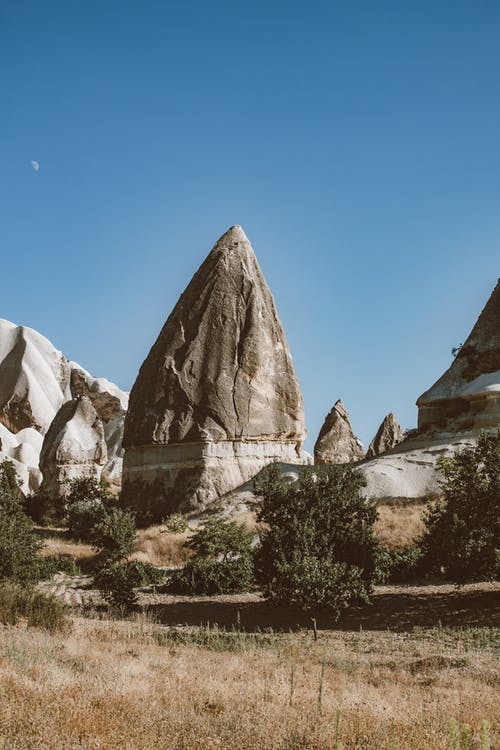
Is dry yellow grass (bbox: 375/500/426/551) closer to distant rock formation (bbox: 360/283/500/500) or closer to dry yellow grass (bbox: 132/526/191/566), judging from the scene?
distant rock formation (bbox: 360/283/500/500)

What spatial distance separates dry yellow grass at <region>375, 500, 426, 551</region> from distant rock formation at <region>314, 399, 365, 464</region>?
64.2ft

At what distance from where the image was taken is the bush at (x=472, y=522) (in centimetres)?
1141

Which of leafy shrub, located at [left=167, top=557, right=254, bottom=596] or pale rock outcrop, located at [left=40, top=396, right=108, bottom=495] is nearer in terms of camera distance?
leafy shrub, located at [left=167, top=557, right=254, bottom=596]

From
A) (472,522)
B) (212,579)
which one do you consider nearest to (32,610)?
(212,579)

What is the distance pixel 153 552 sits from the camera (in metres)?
19.9

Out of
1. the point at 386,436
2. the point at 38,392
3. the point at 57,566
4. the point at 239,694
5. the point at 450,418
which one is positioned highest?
the point at 38,392

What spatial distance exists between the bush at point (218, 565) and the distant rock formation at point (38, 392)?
31.7m

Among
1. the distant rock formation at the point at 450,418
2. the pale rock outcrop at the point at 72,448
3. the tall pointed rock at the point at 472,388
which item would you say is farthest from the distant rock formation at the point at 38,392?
the distant rock formation at the point at 450,418

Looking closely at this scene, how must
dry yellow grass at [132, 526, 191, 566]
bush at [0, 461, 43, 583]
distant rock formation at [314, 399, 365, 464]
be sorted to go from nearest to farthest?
1. bush at [0, 461, 43, 583]
2. dry yellow grass at [132, 526, 191, 566]
3. distant rock formation at [314, 399, 365, 464]

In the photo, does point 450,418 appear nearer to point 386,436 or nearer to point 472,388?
point 472,388

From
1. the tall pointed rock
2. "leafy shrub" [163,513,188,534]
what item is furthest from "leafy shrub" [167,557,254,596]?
the tall pointed rock

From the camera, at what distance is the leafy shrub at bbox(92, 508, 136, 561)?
18547 mm

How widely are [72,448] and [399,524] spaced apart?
2113cm

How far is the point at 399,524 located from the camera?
60.8ft
